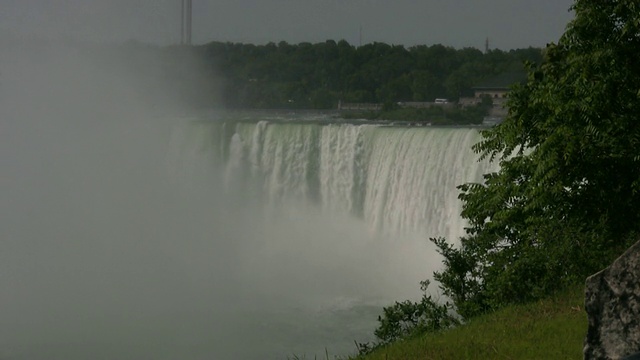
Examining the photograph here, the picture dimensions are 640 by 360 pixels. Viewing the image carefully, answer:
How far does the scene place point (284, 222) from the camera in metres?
25.2

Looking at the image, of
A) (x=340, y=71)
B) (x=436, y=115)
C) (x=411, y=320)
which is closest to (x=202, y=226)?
(x=436, y=115)

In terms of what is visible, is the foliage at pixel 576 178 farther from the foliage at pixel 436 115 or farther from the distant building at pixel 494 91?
the distant building at pixel 494 91

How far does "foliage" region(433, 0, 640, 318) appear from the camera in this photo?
941 cm

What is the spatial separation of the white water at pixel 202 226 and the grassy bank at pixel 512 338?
6.38 metres

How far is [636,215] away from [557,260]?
93 cm

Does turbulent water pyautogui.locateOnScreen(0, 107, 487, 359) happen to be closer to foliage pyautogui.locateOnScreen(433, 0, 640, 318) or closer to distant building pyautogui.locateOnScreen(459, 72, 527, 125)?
foliage pyautogui.locateOnScreen(433, 0, 640, 318)

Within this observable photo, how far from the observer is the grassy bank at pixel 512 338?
6715 mm

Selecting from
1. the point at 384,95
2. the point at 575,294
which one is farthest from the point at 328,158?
the point at 384,95

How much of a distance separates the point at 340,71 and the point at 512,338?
150 ft

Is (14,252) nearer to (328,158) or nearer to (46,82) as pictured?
(328,158)

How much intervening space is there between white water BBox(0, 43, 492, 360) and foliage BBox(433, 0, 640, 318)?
179 inches

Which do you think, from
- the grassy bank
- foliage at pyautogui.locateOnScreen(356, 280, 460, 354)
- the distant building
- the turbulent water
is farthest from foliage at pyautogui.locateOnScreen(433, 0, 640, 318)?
the distant building

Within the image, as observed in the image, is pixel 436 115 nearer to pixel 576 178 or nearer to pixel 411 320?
pixel 576 178

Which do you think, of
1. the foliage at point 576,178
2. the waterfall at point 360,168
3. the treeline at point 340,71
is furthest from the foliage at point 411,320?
the treeline at point 340,71
